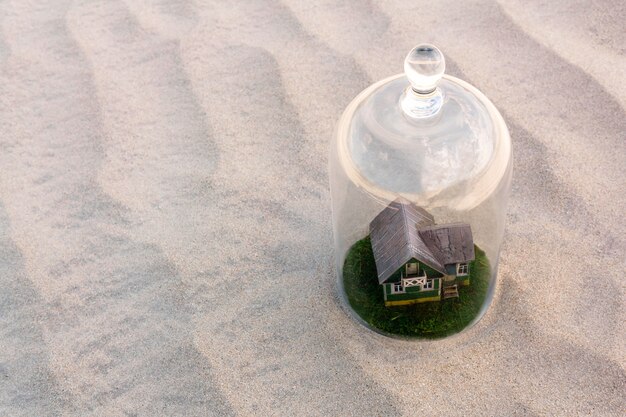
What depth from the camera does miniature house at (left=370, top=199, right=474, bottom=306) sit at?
167 cm

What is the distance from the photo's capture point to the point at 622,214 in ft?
6.73

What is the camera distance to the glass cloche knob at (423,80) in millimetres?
1522

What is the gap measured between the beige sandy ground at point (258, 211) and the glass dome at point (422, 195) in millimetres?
66

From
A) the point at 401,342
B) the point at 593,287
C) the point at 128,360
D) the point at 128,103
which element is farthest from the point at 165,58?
the point at 593,287

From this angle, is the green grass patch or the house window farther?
the green grass patch

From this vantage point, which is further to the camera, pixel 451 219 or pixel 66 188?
pixel 66 188

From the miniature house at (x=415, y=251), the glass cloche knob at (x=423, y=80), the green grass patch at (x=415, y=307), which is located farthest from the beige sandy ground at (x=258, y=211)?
the glass cloche knob at (x=423, y=80)

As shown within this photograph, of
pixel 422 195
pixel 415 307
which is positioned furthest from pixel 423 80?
pixel 415 307

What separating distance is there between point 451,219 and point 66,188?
112cm

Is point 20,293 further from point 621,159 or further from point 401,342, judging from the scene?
point 621,159

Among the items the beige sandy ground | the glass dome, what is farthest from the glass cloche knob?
the beige sandy ground

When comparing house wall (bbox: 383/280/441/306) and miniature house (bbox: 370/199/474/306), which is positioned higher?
miniature house (bbox: 370/199/474/306)

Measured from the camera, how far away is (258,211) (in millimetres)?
2154

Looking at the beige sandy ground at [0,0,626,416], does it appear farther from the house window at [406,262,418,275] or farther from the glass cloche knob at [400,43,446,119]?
the glass cloche knob at [400,43,446,119]
